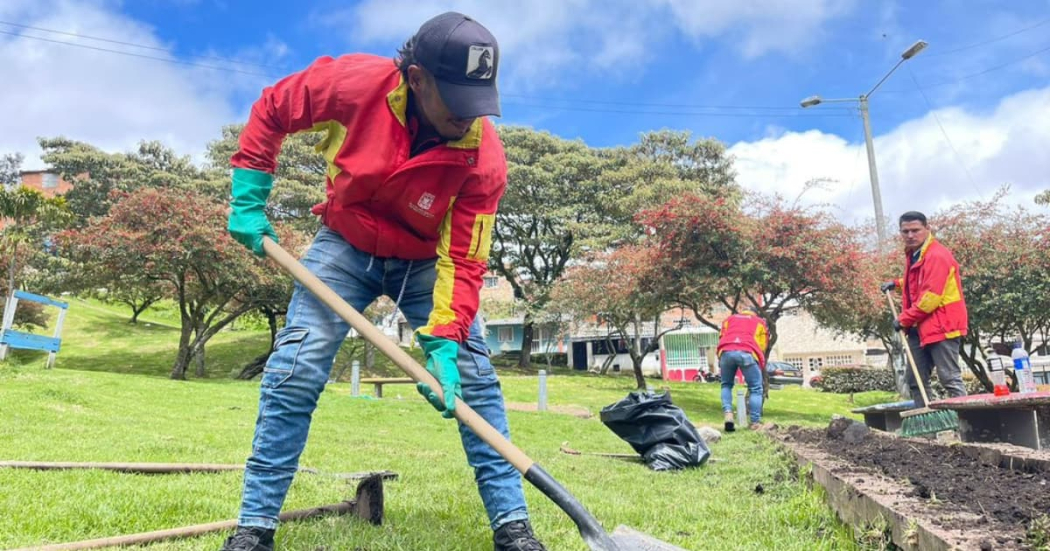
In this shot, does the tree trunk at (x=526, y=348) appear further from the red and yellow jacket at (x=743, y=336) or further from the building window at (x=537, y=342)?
the red and yellow jacket at (x=743, y=336)

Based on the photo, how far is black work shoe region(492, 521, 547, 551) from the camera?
239cm

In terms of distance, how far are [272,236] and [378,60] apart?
0.81 m

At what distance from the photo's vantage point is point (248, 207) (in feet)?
8.53

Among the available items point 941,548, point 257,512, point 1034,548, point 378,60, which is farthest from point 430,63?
point 1034,548

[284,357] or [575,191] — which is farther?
[575,191]

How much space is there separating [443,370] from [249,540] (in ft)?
2.72

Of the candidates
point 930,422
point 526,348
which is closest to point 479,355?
point 930,422

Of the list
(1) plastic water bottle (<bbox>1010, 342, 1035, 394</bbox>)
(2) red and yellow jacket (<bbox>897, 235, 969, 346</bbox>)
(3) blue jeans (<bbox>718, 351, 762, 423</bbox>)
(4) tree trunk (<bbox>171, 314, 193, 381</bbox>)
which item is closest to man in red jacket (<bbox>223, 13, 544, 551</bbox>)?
(2) red and yellow jacket (<bbox>897, 235, 969, 346</bbox>)

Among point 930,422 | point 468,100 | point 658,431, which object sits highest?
point 468,100

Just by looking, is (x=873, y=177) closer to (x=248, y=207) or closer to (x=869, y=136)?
(x=869, y=136)

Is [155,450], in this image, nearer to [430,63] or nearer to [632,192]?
[430,63]

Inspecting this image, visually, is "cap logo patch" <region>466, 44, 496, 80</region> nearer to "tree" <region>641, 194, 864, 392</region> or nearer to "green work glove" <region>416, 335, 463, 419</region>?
"green work glove" <region>416, 335, 463, 419</region>

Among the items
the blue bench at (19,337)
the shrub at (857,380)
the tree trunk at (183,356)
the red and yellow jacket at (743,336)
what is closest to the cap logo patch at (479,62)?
the red and yellow jacket at (743,336)

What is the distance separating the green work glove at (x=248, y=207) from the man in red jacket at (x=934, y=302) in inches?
231
